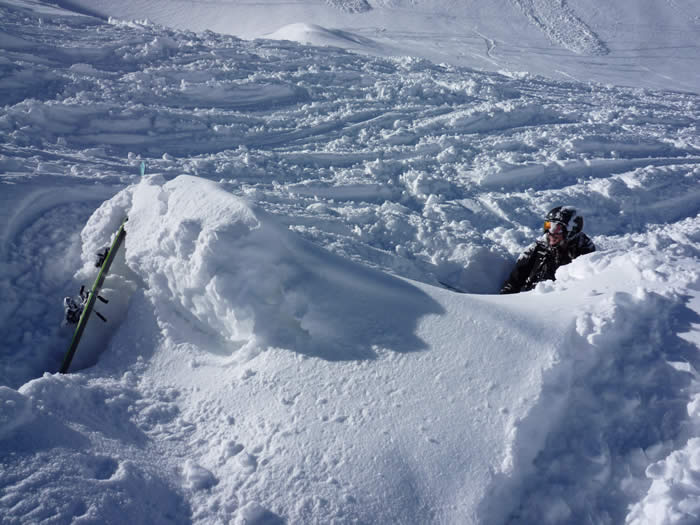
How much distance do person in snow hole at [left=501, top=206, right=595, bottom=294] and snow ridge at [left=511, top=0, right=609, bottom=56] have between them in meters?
11.6

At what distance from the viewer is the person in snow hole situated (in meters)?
4.69

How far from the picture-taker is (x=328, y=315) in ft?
9.83

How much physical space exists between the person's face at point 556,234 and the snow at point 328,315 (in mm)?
781

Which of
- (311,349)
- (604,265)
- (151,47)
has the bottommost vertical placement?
(311,349)

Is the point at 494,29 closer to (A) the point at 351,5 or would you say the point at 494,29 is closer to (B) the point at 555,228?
(A) the point at 351,5

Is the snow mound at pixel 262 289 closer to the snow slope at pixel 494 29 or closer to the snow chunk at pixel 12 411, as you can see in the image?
the snow chunk at pixel 12 411

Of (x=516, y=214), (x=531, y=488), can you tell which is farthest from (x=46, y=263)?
(x=516, y=214)

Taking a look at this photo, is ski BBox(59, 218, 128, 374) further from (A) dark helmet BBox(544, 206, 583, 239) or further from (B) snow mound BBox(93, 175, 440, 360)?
(A) dark helmet BBox(544, 206, 583, 239)

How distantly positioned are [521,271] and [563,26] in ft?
45.7

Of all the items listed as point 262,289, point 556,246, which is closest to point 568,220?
point 556,246

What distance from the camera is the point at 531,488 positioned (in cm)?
237

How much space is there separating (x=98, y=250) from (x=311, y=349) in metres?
2.59

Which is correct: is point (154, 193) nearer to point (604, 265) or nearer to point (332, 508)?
point (332, 508)

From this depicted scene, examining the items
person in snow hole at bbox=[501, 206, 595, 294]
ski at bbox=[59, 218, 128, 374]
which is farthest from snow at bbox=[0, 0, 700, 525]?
person in snow hole at bbox=[501, 206, 595, 294]
